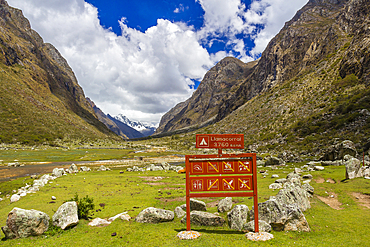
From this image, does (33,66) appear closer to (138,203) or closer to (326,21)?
(138,203)

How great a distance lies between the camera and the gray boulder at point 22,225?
876 cm

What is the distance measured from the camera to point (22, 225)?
29.0 feet

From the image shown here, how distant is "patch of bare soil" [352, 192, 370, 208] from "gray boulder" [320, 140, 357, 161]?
15.7 meters

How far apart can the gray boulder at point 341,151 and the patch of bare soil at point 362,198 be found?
15690 millimetres

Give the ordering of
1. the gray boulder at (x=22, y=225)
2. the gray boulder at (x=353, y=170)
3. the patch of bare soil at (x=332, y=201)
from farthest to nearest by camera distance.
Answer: the gray boulder at (x=353, y=170), the patch of bare soil at (x=332, y=201), the gray boulder at (x=22, y=225)

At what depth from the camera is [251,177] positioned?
10.6 metres

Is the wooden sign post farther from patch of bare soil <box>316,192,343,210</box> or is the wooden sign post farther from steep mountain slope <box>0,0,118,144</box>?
steep mountain slope <box>0,0,118,144</box>

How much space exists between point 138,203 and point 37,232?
298 inches

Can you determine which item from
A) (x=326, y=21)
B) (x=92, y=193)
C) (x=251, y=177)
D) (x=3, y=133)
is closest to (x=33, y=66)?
(x=3, y=133)

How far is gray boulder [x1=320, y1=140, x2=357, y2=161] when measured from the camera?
26.5 m

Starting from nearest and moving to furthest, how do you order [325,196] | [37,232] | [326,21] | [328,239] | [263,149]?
[328,239] < [37,232] < [325,196] < [263,149] < [326,21]

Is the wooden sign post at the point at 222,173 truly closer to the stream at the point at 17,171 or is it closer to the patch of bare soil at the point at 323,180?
the patch of bare soil at the point at 323,180

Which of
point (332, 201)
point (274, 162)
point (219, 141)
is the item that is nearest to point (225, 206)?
point (219, 141)

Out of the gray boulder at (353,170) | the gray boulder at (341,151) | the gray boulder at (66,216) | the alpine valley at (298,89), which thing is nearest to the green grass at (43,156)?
the alpine valley at (298,89)
